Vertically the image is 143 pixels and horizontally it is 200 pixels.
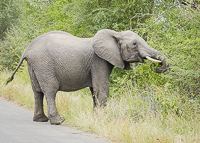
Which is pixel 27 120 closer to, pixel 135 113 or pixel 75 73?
pixel 75 73

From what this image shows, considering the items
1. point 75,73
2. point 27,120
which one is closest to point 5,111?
point 27,120

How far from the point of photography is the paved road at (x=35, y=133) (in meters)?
6.69

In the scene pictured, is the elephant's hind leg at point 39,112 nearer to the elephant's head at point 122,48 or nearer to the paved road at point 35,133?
the paved road at point 35,133

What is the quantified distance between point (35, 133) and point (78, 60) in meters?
2.38

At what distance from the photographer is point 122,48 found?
929cm

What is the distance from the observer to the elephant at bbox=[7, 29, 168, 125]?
29.5 ft

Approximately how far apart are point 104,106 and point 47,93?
133 centimetres

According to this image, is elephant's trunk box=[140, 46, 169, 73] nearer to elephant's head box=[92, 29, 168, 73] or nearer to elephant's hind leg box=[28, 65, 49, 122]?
elephant's head box=[92, 29, 168, 73]

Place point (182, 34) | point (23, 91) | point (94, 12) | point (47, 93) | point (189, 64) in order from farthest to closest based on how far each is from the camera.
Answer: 1. point (94, 12)
2. point (23, 91)
3. point (47, 93)
4. point (182, 34)
5. point (189, 64)

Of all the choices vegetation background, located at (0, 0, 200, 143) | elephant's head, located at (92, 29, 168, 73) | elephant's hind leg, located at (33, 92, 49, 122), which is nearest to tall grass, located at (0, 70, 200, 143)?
vegetation background, located at (0, 0, 200, 143)

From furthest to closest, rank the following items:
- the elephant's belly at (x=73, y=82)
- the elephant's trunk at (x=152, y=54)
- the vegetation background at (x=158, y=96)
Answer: the elephant's belly at (x=73, y=82), the elephant's trunk at (x=152, y=54), the vegetation background at (x=158, y=96)

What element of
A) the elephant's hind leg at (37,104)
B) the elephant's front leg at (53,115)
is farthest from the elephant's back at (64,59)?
the elephant's front leg at (53,115)

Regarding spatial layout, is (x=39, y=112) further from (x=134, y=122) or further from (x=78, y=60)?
(x=134, y=122)

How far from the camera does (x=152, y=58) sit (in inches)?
355
